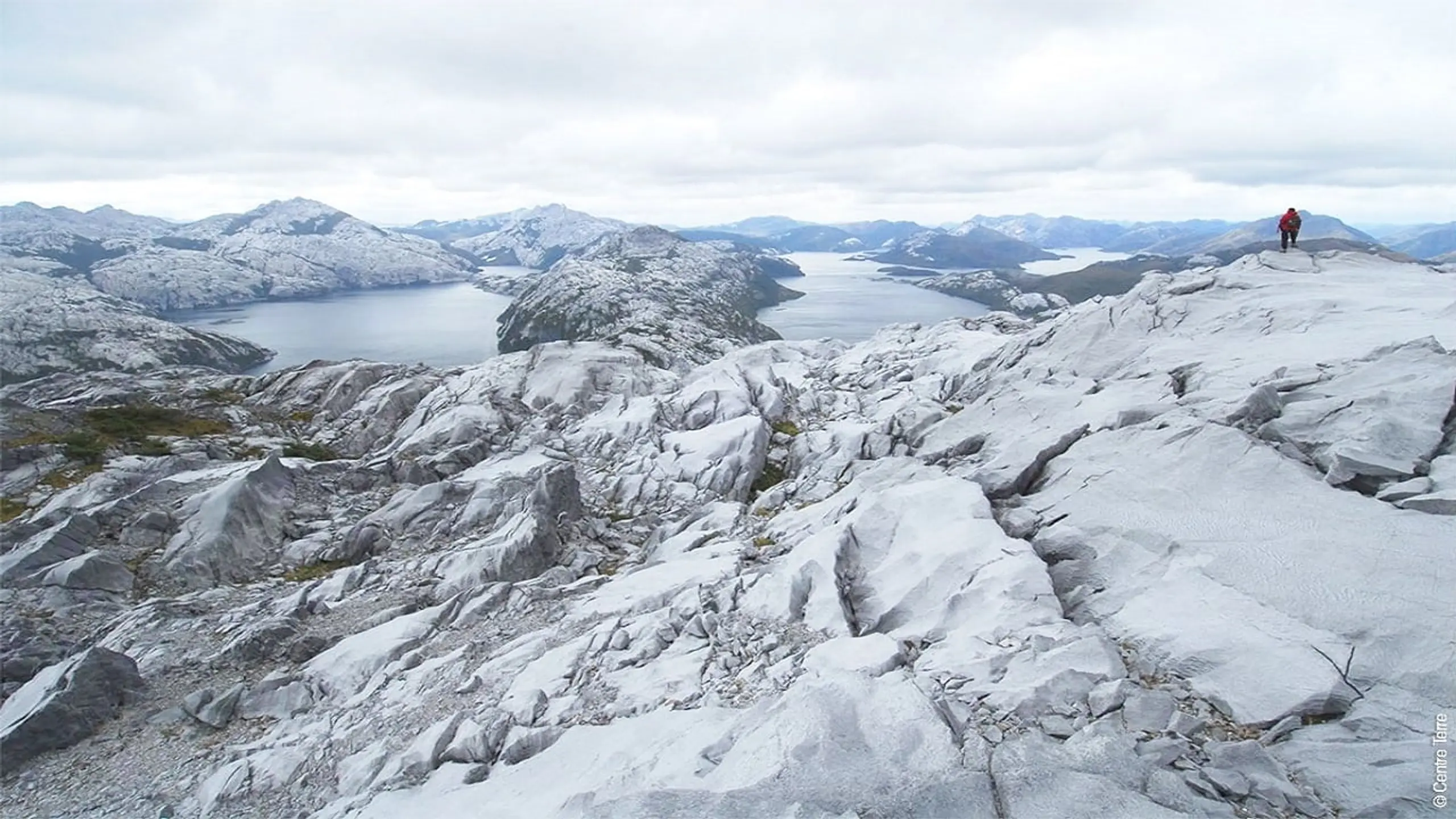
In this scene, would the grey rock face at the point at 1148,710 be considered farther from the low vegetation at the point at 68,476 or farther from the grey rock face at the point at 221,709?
the low vegetation at the point at 68,476

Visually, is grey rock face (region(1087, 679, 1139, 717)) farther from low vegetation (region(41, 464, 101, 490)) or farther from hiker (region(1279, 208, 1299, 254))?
low vegetation (region(41, 464, 101, 490))

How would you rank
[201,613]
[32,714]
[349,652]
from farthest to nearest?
[201,613] → [349,652] → [32,714]

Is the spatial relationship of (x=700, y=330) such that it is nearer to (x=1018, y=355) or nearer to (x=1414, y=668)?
(x=1018, y=355)

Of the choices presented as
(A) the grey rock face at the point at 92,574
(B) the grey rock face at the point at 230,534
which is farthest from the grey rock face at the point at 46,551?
(B) the grey rock face at the point at 230,534

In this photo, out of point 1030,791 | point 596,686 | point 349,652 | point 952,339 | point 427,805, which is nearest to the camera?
point 1030,791

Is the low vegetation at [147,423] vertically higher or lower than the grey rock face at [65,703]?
higher

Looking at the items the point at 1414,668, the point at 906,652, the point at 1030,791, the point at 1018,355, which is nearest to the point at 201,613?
the point at 906,652

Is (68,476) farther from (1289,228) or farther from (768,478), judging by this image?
(1289,228)

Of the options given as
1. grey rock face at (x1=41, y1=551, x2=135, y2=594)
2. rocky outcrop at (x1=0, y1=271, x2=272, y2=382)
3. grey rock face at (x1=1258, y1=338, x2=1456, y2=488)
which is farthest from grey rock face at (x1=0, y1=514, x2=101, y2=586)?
rocky outcrop at (x1=0, y1=271, x2=272, y2=382)
